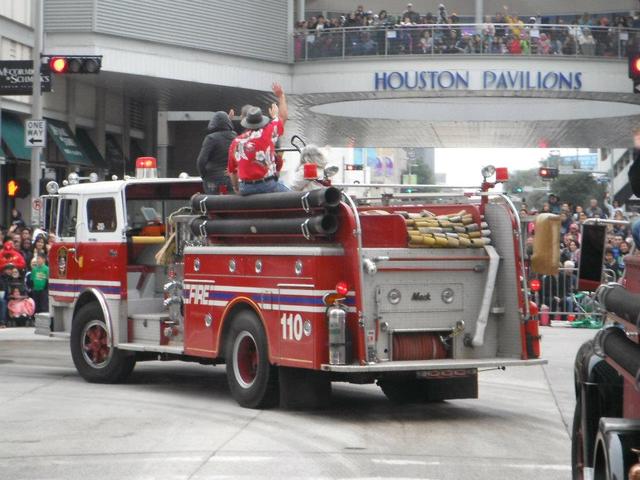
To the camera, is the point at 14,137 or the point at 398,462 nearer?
the point at 398,462

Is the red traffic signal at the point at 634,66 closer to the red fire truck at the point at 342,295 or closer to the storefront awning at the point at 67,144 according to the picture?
the red fire truck at the point at 342,295

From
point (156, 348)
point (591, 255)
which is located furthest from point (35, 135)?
point (591, 255)

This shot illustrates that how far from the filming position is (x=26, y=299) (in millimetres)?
24469

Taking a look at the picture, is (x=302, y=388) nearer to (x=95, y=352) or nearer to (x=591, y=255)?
(x=95, y=352)

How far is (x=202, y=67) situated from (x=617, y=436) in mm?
35574

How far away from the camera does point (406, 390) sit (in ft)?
44.7

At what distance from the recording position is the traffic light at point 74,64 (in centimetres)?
2614

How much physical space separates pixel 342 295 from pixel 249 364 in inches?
66.6

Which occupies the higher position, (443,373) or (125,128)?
(125,128)

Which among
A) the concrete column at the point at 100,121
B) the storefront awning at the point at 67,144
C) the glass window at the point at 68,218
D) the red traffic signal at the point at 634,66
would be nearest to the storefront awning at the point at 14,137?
the storefront awning at the point at 67,144

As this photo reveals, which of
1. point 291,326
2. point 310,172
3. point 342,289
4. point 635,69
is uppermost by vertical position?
point 635,69

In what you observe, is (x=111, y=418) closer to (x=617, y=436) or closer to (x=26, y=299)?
(x=617, y=436)

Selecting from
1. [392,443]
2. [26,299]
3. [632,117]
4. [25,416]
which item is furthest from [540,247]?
[632,117]

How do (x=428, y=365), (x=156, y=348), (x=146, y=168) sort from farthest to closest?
(x=146, y=168) → (x=156, y=348) → (x=428, y=365)
